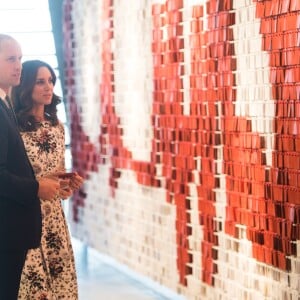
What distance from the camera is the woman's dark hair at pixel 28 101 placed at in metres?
3.87

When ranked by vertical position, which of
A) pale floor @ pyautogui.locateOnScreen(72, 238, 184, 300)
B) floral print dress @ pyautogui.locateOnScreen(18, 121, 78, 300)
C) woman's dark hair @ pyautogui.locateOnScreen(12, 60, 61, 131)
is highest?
woman's dark hair @ pyautogui.locateOnScreen(12, 60, 61, 131)

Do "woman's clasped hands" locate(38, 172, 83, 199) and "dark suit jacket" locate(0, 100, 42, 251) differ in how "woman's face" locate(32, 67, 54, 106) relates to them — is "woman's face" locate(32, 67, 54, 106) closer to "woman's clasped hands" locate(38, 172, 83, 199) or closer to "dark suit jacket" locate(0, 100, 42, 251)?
"woman's clasped hands" locate(38, 172, 83, 199)

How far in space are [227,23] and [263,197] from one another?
0.79 m

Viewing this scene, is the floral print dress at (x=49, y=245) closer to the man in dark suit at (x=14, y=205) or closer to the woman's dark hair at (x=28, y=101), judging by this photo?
the woman's dark hair at (x=28, y=101)

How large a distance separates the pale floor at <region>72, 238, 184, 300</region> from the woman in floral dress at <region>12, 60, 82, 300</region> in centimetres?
114

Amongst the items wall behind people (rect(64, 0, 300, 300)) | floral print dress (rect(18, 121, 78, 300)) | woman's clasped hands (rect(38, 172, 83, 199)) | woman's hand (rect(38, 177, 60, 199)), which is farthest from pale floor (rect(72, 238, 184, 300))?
woman's hand (rect(38, 177, 60, 199))

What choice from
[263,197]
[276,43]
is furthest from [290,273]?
[276,43]

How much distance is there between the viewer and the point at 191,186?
14.0ft

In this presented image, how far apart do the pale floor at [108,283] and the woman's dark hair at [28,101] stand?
59.8 inches

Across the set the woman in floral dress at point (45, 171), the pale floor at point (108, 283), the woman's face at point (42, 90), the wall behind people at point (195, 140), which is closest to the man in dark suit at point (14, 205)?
the woman in floral dress at point (45, 171)

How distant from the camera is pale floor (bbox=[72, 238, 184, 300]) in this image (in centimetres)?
520

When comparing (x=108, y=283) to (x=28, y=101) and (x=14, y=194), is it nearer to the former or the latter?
(x=28, y=101)

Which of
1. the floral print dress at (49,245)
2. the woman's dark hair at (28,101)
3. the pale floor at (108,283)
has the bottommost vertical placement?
the pale floor at (108,283)

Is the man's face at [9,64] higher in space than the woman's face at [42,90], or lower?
higher
